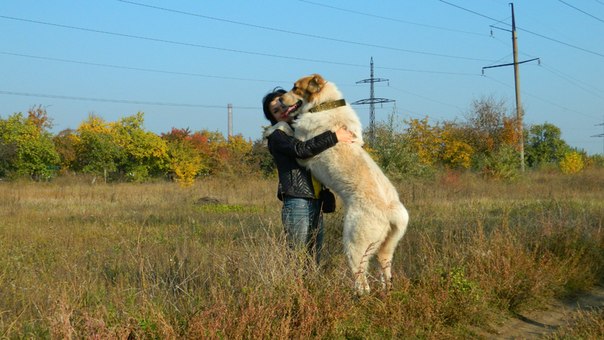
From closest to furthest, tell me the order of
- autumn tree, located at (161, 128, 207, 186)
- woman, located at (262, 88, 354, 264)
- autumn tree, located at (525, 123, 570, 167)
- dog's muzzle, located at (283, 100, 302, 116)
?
1. woman, located at (262, 88, 354, 264)
2. dog's muzzle, located at (283, 100, 302, 116)
3. autumn tree, located at (161, 128, 207, 186)
4. autumn tree, located at (525, 123, 570, 167)

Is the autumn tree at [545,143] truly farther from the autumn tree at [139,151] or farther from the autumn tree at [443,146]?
the autumn tree at [139,151]

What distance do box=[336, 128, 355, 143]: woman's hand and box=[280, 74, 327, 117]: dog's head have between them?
0.43 metres

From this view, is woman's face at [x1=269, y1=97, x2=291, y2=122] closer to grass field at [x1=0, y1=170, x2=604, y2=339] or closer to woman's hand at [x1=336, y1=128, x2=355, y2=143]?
woman's hand at [x1=336, y1=128, x2=355, y2=143]

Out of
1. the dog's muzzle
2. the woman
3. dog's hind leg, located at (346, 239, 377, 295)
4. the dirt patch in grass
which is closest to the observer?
dog's hind leg, located at (346, 239, 377, 295)

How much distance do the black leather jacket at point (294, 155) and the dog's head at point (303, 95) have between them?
42 centimetres

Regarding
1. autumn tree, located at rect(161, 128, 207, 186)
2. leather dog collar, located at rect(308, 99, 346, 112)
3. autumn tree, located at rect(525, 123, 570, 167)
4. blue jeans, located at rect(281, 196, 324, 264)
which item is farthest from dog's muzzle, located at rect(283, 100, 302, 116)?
autumn tree, located at rect(525, 123, 570, 167)

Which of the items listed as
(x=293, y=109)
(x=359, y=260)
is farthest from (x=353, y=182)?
(x=293, y=109)

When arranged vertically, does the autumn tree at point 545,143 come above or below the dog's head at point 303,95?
above

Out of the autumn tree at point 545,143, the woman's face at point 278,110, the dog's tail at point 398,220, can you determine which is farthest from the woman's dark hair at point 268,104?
the autumn tree at point 545,143

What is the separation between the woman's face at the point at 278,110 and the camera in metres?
5.34

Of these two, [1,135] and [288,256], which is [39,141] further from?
[288,256]

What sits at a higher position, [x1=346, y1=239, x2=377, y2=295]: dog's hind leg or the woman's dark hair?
the woman's dark hair

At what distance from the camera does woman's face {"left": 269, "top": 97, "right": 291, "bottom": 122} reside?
17.5 feet

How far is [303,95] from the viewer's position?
5.33m
